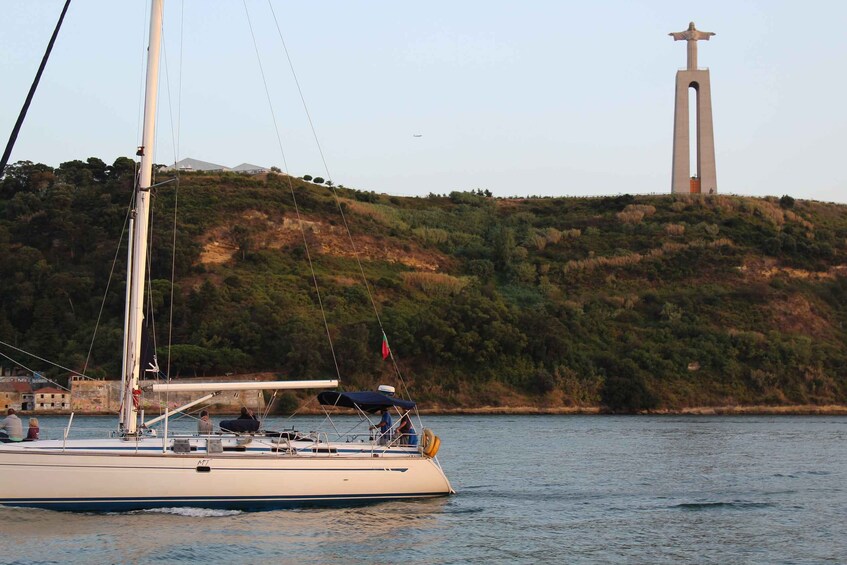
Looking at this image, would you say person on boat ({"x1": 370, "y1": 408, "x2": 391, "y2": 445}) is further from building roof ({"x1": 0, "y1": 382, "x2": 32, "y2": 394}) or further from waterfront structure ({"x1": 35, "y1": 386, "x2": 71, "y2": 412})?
building roof ({"x1": 0, "y1": 382, "x2": 32, "y2": 394})

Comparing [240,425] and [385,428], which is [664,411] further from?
[240,425]

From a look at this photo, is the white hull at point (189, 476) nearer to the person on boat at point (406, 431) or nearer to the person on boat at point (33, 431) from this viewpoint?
the person on boat at point (406, 431)

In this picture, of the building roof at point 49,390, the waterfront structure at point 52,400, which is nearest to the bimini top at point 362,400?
→ the waterfront structure at point 52,400

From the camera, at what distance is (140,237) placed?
74.2 ft

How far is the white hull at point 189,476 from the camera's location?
71.4ft

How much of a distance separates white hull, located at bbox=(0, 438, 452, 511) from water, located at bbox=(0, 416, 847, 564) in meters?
0.42

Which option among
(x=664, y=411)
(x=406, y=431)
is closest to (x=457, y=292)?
(x=664, y=411)

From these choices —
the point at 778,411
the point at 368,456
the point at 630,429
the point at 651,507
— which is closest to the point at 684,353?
the point at 778,411

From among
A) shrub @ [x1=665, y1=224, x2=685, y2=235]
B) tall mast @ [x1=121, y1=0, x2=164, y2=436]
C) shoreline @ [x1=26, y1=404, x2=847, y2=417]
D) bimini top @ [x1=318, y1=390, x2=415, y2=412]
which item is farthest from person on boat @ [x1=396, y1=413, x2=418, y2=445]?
shrub @ [x1=665, y1=224, x2=685, y2=235]

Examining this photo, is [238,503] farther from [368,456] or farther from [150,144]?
[150,144]

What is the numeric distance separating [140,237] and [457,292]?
67.6 m

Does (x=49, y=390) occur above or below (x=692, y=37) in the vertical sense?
below

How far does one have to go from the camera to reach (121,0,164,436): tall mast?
2267 centimetres

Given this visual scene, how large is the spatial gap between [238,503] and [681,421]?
4735 centimetres
